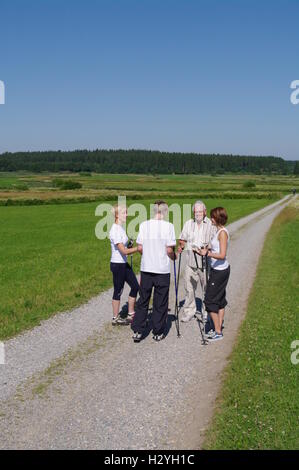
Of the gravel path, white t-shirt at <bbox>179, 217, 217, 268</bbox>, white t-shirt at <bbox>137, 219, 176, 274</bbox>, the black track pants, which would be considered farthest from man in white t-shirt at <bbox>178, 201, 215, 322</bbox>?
the black track pants

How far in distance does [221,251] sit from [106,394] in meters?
3.58

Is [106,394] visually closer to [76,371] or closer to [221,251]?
[76,371]

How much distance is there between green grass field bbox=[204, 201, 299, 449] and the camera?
5.37 meters

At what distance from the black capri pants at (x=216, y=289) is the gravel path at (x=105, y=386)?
76 centimetres

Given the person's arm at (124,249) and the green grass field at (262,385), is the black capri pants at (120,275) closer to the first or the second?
the person's arm at (124,249)

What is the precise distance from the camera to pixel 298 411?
5.96 meters

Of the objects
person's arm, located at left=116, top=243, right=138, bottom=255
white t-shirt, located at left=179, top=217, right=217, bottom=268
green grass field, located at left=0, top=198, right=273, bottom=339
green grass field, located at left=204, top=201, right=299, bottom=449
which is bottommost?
green grass field, located at left=0, top=198, right=273, bottom=339

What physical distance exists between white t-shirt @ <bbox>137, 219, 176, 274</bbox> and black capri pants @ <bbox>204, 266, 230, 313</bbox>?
991mm

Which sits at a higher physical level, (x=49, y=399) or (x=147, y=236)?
(x=147, y=236)

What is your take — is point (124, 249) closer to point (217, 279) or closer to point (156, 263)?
point (156, 263)

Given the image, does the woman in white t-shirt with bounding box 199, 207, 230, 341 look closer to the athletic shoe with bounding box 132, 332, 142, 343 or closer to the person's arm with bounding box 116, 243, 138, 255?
the athletic shoe with bounding box 132, 332, 142, 343

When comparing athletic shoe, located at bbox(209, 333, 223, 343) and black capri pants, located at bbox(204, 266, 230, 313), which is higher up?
black capri pants, located at bbox(204, 266, 230, 313)

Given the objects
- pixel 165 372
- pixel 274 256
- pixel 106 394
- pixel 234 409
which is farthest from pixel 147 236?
pixel 274 256

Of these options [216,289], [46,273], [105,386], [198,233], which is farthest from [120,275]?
[46,273]
